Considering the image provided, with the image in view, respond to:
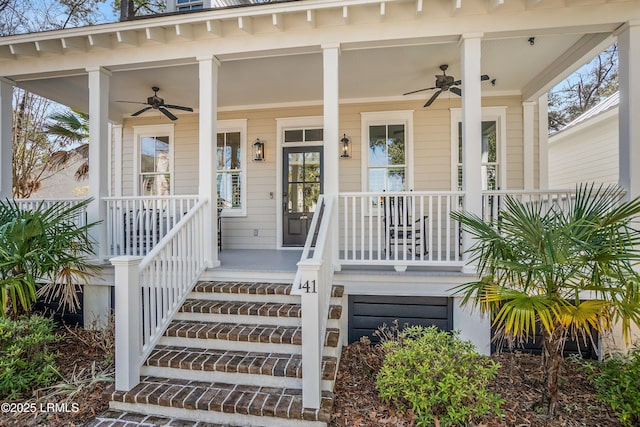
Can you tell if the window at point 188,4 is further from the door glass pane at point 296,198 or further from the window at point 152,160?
the door glass pane at point 296,198

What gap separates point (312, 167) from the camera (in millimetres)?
6406

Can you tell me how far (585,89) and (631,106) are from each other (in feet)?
39.9

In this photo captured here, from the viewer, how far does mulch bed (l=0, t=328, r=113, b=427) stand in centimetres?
260

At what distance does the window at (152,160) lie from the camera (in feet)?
22.9

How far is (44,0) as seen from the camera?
1028 cm

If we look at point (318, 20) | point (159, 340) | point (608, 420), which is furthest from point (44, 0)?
point (608, 420)

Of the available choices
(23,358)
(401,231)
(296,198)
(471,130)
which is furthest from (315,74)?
(23,358)

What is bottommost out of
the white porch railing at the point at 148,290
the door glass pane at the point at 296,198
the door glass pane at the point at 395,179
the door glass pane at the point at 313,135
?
the white porch railing at the point at 148,290

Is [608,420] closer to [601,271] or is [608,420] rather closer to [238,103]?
[601,271]

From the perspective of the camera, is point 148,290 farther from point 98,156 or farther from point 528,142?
point 528,142

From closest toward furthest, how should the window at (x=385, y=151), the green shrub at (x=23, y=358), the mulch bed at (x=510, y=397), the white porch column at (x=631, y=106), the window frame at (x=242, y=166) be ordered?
the mulch bed at (x=510, y=397) < the green shrub at (x=23, y=358) < the white porch column at (x=631, y=106) < the window at (x=385, y=151) < the window frame at (x=242, y=166)

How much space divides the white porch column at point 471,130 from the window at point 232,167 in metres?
4.24

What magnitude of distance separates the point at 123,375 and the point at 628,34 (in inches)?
234

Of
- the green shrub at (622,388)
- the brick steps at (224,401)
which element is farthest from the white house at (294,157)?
the green shrub at (622,388)
